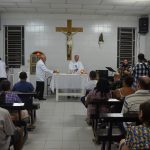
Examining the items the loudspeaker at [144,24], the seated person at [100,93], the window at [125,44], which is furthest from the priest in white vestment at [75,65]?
the seated person at [100,93]

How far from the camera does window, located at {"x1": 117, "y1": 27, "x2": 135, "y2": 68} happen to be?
433 inches

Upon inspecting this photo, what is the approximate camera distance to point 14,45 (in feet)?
35.4

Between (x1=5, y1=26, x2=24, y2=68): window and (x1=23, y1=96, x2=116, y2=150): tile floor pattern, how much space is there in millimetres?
3477

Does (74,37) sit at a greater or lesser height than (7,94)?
greater

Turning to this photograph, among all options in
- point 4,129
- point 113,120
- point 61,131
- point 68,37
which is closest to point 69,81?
point 68,37

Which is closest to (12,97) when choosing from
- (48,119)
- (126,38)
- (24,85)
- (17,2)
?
(24,85)

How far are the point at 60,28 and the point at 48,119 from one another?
489 cm

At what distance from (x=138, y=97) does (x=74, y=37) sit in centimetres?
720

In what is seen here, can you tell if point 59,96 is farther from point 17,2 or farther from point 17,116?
point 17,116

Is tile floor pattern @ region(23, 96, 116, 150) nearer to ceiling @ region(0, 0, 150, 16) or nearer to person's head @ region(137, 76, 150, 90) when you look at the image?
person's head @ region(137, 76, 150, 90)

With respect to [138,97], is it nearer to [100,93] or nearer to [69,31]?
[100,93]

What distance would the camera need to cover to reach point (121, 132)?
152 inches

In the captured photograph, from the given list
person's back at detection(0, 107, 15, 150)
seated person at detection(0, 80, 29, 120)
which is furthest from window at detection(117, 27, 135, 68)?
person's back at detection(0, 107, 15, 150)

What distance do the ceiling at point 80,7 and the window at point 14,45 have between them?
2.49 ft
